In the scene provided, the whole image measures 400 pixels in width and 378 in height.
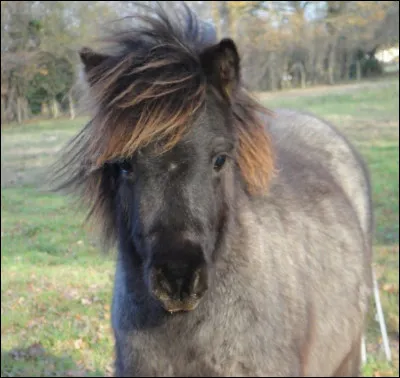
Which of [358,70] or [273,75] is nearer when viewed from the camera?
[273,75]

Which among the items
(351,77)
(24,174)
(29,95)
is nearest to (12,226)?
(24,174)

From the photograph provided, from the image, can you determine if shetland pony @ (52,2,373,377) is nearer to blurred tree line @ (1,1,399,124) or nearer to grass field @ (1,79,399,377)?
grass field @ (1,79,399,377)

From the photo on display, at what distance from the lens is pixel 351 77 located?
48.2 metres

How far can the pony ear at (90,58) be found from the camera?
2896 mm

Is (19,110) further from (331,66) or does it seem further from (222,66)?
(222,66)

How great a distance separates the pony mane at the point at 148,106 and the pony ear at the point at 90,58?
2 centimetres

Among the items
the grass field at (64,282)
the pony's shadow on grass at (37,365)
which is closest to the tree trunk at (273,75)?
the grass field at (64,282)

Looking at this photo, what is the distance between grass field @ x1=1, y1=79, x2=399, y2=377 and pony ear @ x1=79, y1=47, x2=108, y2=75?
0.92m

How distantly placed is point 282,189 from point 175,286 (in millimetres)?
1479

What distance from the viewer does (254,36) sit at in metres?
26.1

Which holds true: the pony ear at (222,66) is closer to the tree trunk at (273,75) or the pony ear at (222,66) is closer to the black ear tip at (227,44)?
the black ear tip at (227,44)

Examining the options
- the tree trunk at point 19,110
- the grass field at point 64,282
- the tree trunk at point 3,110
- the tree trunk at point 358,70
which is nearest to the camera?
the grass field at point 64,282

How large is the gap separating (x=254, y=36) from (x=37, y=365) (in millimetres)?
22779

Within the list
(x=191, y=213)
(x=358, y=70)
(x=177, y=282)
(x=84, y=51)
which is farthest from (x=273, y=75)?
(x=177, y=282)
